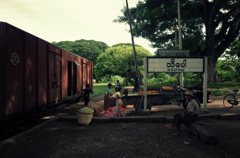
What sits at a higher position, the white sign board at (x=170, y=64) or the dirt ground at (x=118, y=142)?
the white sign board at (x=170, y=64)

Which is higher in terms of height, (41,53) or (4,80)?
(41,53)

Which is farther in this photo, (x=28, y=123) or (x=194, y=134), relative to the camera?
(x=28, y=123)

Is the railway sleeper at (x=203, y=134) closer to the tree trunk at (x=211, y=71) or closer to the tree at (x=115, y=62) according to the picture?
the tree trunk at (x=211, y=71)

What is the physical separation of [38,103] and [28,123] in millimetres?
1079

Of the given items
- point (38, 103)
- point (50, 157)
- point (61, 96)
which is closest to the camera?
point (50, 157)

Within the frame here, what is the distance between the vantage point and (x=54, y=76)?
8695 millimetres

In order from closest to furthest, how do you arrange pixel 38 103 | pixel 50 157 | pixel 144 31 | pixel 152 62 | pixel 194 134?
pixel 50 157 < pixel 194 134 < pixel 38 103 < pixel 152 62 < pixel 144 31

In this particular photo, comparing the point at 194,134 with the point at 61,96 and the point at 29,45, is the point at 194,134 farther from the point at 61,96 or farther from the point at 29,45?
the point at 61,96

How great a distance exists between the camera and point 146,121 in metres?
7.31

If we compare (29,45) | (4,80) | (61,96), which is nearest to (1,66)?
(4,80)

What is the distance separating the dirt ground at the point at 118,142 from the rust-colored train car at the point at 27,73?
87 centimetres

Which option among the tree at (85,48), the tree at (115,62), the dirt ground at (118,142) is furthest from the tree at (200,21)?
the tree at (85,48)

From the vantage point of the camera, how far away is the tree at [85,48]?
2488 inches

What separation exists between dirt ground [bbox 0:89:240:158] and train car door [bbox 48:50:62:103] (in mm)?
1838
